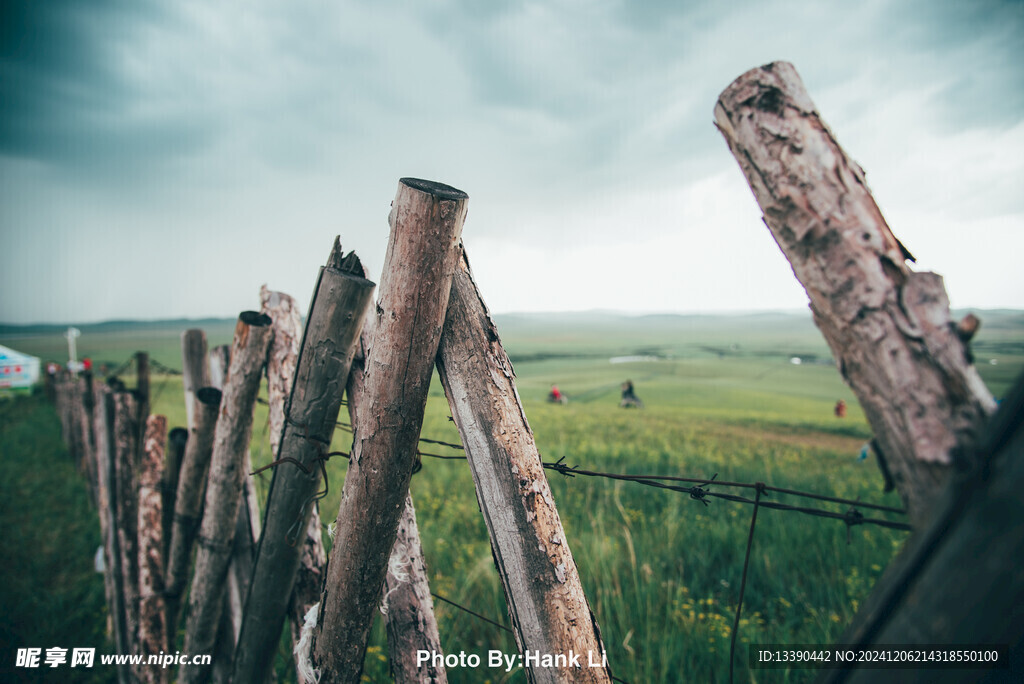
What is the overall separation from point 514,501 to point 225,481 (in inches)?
64.8

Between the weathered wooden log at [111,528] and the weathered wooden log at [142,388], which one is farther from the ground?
the weathered wooden log at [142,388]

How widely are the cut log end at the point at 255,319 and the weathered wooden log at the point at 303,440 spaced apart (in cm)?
60

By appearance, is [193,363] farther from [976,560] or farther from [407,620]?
[976,560]

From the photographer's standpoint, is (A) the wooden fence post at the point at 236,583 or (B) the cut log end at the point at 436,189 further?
(A) the wooden fence post at the point at 236,583

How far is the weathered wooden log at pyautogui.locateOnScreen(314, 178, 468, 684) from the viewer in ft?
3.75

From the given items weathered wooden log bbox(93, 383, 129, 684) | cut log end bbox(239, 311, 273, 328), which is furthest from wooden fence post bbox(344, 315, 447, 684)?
weathered wooden log bbox(93, 383, 129, 684)

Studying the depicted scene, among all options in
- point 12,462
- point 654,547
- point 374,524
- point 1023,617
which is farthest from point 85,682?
point 12,462

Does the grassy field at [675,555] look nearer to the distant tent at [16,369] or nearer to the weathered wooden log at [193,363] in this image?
the weathered wooden log at [193,363]

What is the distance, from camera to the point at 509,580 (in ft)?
3.75

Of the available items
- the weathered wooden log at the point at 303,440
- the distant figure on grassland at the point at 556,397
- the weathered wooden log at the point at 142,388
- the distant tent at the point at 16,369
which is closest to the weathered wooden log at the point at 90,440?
the weathered wooden log at the point at 142,388

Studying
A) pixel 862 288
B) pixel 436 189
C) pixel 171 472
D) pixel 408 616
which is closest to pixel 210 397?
pixel 171 472

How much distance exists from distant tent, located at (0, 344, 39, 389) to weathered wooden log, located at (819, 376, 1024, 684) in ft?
109

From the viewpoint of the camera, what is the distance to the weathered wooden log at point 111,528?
10.3 ft

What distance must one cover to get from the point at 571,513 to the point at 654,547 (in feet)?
3.14
